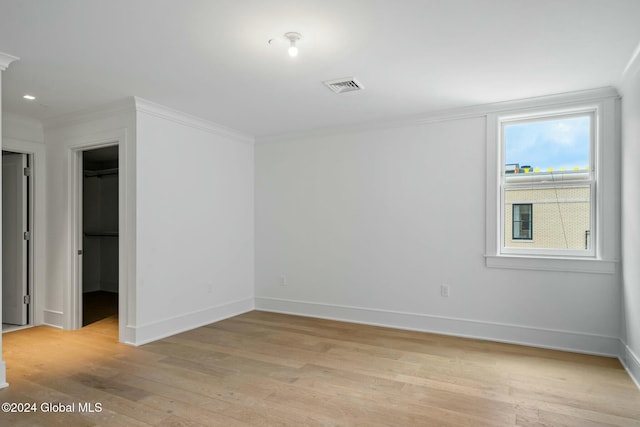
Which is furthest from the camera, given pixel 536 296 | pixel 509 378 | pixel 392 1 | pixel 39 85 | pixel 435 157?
pixel 435 157

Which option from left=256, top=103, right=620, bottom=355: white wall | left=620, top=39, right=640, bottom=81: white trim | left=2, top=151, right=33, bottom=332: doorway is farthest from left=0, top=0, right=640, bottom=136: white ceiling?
left=2, top=151, right=33, bottom=332: doorway

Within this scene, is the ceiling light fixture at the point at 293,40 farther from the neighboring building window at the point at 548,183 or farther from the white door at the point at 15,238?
the white door at the point at 15,238

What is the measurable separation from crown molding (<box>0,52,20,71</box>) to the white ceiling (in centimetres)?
8

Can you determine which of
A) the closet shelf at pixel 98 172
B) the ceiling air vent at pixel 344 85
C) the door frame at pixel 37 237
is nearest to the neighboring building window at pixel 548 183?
the ceiling air vent at pixel 344 85

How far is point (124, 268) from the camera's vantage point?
413 centimetres

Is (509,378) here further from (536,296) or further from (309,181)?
(309,181)

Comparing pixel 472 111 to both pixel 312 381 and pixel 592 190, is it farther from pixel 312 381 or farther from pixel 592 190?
pixel 312 381

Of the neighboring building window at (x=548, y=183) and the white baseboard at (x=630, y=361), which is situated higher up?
the neighboring building window at (x=548, y=183)

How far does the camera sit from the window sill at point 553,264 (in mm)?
3766

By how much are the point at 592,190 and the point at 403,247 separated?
2008mm

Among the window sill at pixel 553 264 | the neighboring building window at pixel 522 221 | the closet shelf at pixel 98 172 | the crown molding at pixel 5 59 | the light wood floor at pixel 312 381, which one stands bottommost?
the light wood floor at pixel 312 381

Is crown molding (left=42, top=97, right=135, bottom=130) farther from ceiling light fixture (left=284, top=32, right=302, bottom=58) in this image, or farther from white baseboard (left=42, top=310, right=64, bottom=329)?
white baseboard (left=42, top=310, right=64, bottom=329)

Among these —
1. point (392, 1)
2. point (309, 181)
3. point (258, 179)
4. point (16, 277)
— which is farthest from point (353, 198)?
point (16, 277)

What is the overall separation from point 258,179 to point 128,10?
11.7ft
